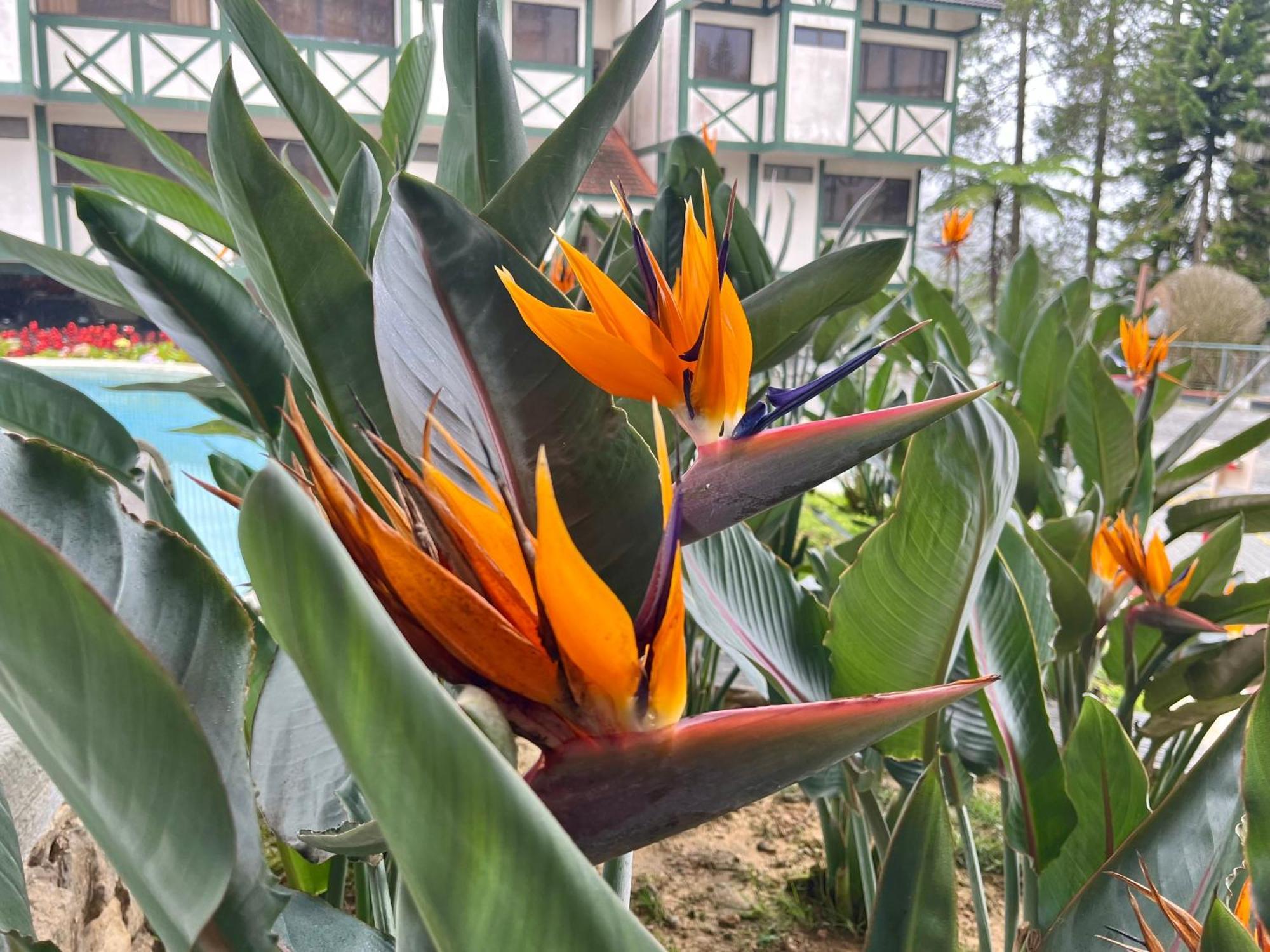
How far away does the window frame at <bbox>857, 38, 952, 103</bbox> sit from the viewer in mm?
8031

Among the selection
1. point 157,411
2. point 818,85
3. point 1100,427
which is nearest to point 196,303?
point 1100,427

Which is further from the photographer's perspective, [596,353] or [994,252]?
[994,252]

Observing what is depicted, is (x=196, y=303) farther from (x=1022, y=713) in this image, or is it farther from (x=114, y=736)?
(x=1022, y=713)

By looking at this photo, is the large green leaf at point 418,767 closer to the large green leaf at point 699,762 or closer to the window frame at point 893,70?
the large green leaf at point 699,762

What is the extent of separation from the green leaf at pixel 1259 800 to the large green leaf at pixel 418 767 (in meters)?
0.21

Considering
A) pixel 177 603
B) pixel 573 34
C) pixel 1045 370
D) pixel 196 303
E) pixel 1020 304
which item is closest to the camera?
pixel 177 603

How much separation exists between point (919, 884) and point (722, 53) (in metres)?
8.10

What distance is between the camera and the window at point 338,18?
670 centimetres

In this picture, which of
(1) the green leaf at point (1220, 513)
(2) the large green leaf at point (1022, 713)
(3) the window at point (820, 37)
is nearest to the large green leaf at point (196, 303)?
(2) the large green leaf at point (1022, 713)

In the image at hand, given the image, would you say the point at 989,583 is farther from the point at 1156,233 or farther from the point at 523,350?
the point at 1156,233

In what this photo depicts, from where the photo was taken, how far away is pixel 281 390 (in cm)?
50

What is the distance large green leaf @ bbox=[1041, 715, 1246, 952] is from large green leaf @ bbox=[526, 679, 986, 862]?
0.23 meters

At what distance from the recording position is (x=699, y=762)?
0.18m

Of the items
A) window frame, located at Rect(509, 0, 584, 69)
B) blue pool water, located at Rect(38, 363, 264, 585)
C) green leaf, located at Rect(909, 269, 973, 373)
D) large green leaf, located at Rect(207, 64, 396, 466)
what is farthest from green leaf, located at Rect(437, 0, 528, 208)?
window frame, located at Rect(509, 0, 584, 69)
